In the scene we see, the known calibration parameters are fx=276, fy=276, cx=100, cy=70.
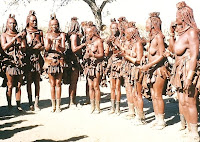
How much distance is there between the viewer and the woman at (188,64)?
4402mm

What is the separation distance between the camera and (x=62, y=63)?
7812 mm

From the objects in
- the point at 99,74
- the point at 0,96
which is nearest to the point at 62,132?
the point at 99,74

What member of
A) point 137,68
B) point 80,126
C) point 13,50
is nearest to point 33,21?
point 13,50

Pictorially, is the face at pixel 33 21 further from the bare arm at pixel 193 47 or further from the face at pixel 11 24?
the bare arm at pixel 193 47

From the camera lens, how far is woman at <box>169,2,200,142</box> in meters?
4.40

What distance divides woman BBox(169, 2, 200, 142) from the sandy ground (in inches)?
31.3

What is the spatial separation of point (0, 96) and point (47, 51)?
3805 millimetres

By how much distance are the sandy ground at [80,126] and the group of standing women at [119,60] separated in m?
0.30

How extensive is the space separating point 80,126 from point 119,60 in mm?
1960

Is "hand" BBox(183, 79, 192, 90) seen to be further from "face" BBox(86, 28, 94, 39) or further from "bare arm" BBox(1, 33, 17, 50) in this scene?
"bare arm" BBox(1, 33, 17, 50)

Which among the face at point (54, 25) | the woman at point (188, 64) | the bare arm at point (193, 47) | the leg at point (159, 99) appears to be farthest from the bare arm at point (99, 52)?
the bare arm at point (193, 47)

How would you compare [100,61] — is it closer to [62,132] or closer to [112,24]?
[112,24]

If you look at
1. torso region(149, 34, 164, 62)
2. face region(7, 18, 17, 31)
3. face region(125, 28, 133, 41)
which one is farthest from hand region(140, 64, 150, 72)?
face region(7, 18, 17, 31)

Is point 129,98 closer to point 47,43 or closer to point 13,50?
point 47,43
